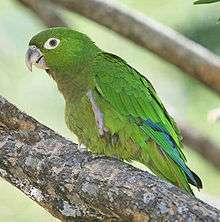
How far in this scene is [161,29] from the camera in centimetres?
325

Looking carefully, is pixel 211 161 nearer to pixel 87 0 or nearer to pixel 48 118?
pixel 87 0

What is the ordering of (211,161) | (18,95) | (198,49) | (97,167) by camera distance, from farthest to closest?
(18,95), (211,161), (198,49), (97,167)

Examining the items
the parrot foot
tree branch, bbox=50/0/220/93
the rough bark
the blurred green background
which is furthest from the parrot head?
the blurred green background

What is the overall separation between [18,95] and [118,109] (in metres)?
2.91

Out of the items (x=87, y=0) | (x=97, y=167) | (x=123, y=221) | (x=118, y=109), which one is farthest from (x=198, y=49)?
(x=123, y=221)

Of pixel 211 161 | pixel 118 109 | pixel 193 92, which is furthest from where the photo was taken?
pixel 193 92

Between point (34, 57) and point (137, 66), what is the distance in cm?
305

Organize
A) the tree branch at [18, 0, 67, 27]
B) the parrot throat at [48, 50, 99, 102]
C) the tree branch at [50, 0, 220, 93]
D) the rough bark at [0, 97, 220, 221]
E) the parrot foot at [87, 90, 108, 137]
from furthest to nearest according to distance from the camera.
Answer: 1. the tree branch at [18, 0, 67, 27]
2. the tree branch at [50, 0, 220, 93]
3. the parrot throat at [48, 50, 99, 102]
4. the parrot foot at [87, 90, 108, 137]
5. the rough bark at [0, 97, 220, 221]

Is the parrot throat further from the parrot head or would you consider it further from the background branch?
the background branch

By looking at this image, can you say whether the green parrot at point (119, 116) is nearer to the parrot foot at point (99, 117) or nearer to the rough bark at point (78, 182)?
the parrot foot at point (99, 117)

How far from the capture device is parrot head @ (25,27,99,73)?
2592 millimetres

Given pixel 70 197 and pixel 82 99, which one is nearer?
pixel 70 197

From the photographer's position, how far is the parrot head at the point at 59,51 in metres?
2.59

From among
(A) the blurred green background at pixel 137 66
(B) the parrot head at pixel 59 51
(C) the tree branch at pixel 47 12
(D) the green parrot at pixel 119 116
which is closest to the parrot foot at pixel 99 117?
(D) the green parrot at pixel 119 116
